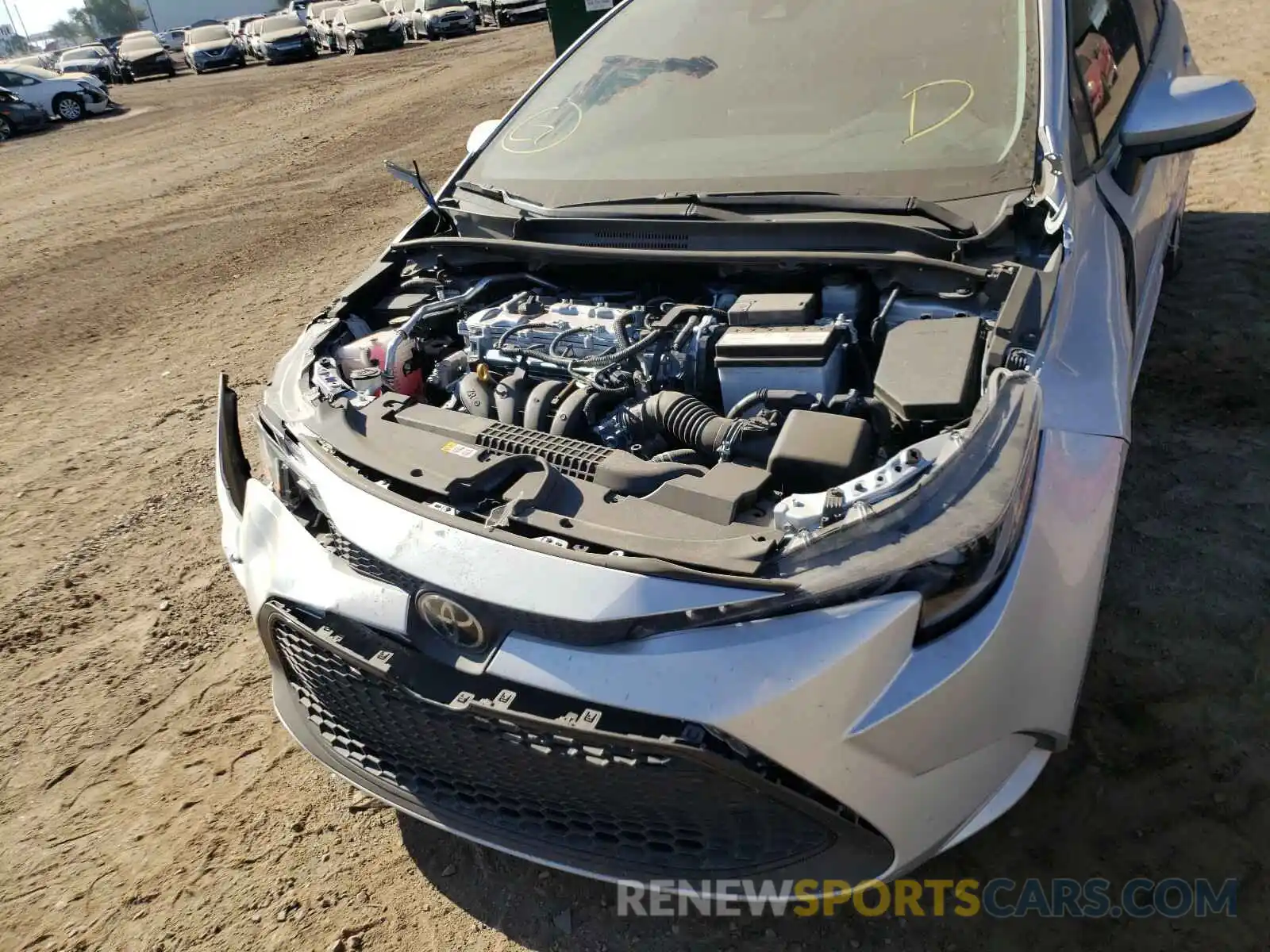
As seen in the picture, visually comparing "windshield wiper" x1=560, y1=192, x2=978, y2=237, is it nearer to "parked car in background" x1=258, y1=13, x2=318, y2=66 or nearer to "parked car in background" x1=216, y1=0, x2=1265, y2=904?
"parked car in background" x1=216, y1=0, x2=1265, y2=904

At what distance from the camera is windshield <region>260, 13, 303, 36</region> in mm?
22688

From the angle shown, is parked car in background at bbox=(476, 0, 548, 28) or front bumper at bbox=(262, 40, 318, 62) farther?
front bumper at bbox=(262, 40, 318, 62)

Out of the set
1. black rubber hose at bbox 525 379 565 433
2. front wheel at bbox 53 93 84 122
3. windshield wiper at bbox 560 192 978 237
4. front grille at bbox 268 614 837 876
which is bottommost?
front wheel at bbox 53 93 84 122

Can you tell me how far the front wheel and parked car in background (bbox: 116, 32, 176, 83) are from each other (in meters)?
8.26

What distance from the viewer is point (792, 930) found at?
2.09 metres

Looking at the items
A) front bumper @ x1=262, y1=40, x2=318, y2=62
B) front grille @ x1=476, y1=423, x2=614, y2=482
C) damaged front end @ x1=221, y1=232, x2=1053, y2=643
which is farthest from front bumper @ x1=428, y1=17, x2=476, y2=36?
front grille @ x1=476, y1=423, x2=614, y2=482

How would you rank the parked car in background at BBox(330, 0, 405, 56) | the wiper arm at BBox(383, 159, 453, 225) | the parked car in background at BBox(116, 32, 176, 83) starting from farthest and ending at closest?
the parked car in background at BBox(116, 32, 176, 83)
the parked car in background at BBox(330, 0, 405, 56)
the wiper arm at BBox(383, 159, 453, 225)

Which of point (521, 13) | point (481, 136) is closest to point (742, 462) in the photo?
point (481, 136)

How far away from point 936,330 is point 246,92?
Answer: 1898 centimetres

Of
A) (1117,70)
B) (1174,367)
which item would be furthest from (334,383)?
(1174,367)

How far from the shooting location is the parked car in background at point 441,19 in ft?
71.7

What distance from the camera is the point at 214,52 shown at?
23.8 m

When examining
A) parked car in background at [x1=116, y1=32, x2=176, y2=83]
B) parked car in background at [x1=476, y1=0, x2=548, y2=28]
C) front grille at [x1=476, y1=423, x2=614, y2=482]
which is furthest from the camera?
parked car in background at [x1=116, y1=32, x2=176, y2=83]

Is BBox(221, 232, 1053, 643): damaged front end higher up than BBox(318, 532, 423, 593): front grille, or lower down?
higher up
